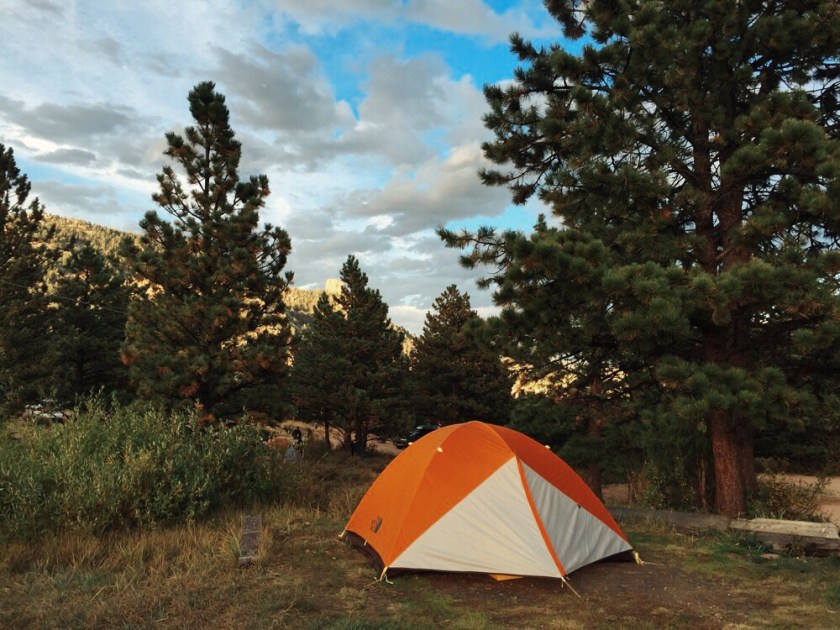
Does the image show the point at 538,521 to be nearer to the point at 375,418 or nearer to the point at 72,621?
the point at 72,621

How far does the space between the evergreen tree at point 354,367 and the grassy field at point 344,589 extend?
21.3 meters

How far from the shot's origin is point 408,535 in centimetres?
607

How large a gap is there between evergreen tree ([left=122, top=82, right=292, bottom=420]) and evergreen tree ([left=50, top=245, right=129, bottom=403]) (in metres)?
9.02

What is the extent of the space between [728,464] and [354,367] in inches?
867

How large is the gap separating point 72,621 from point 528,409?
1033 cm

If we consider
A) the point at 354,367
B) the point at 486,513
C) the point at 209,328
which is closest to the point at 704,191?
the point at 486,513

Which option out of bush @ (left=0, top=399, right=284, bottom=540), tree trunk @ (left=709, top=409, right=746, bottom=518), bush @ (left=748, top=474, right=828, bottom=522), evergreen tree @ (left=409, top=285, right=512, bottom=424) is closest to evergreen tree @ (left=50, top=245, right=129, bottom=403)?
evergreen tree @ (left=409, top=285, right=512, bottom=424)

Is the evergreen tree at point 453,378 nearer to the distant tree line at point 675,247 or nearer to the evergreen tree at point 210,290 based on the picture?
the evergreen tree at point 210,290

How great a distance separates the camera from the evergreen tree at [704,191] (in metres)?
6.97

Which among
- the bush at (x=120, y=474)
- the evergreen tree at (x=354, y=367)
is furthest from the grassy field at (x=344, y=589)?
the evergreen tree at (x=354, y=367)

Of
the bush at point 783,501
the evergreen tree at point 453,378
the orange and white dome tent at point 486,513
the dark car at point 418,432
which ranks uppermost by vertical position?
the evergreen tree at point 453,378

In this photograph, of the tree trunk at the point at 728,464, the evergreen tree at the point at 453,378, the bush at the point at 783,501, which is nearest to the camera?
the tree trunk at the point at 728,464

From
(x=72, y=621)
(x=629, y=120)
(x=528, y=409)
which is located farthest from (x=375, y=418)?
(x=72, y=621)

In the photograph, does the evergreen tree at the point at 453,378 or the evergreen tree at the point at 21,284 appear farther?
the evergreen tree at the point at 453,378
